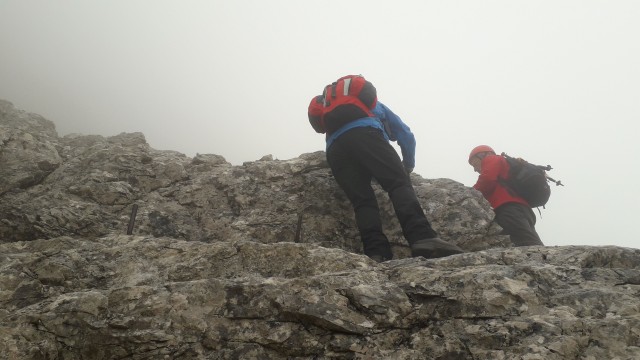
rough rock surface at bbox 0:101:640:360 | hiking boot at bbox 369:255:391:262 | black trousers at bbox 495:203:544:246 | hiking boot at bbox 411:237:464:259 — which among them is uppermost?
black trousers at bbox 495:203:544:246

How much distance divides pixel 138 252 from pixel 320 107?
4.31m

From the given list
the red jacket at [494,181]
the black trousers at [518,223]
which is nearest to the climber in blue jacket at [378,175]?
the red jacket at [494,181]

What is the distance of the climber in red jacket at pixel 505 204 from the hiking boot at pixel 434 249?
10.9 feet

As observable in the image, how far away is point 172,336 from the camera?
377 cm

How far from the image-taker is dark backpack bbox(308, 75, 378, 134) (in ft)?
24.9

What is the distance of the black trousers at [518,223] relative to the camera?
28.1ft

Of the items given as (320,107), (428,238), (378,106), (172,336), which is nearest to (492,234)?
(428,238)

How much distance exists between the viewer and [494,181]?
9398 mm

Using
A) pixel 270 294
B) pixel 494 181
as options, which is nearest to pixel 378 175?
pixel 270 294

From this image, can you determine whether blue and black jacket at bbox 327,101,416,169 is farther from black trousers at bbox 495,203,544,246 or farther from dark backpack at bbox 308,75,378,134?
black trousers at bbox 495,203,544,246

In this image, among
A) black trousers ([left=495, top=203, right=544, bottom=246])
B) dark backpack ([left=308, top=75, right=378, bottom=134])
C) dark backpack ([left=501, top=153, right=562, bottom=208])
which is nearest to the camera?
dark backpack ([left=308, top=75, right=378, bottom=134])

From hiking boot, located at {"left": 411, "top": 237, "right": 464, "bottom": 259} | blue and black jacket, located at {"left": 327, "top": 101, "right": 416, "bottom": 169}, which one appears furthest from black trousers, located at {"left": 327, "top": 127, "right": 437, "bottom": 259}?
blue and black jacket, located at {"left": 327, "top": 101, "right": 416, "bottom": 169}

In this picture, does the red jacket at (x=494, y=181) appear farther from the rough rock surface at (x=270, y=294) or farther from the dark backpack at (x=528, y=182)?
the rough rock surface at (x=270, y=294)

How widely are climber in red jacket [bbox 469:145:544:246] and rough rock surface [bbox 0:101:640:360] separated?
145 centimetres
